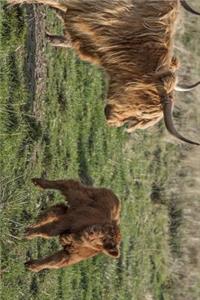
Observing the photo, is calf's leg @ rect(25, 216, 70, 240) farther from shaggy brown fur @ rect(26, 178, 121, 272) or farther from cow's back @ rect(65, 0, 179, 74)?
cow's back @ rect(65, 0, 179, 74)

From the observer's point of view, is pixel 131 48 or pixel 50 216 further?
pixel 50 216

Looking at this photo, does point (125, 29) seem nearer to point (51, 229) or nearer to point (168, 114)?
point (168, 114)

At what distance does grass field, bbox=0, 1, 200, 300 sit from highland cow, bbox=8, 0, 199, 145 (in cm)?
125

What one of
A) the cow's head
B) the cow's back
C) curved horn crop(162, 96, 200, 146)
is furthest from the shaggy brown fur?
the cow's back

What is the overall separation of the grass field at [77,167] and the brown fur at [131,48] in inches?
49.0

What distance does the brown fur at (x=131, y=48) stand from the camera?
7262mm

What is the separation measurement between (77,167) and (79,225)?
9.23 feet

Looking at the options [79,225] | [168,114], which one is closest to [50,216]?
[79,225]

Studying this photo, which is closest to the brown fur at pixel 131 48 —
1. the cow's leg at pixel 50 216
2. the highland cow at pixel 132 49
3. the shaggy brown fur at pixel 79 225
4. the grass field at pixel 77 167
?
the highland cow at pixel 132 49

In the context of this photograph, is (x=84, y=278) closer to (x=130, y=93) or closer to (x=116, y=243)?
(x=116, y=243)

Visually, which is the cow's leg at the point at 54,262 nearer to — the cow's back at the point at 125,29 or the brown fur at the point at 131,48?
the brown fur at the point at 131,48

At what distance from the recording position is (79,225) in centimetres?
776

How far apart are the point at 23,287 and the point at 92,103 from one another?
3297 mm

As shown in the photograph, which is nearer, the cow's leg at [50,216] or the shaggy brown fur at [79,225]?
the shaggy brown fur at [79,225]
